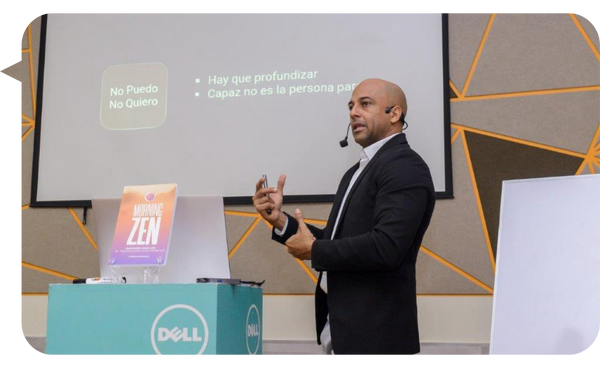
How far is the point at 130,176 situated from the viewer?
3799 mm

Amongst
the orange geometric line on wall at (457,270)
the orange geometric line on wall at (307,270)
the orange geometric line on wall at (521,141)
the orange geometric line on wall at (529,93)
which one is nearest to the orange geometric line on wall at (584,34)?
the orange geometric line on wall at (529,93)

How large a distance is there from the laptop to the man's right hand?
170 mm

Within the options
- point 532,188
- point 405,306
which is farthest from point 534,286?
point 405,306

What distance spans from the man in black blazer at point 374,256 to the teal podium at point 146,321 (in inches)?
12.3

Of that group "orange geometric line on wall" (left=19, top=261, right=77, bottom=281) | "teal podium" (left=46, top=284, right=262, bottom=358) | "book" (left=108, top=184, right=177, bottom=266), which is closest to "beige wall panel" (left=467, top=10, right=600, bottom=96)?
"book" (left=108, top=184, right=177, bottom=266)

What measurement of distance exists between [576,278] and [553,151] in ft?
3.67

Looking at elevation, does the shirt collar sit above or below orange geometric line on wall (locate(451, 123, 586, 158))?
below

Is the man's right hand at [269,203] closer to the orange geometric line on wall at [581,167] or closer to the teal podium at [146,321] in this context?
the teal podium at [146,321]

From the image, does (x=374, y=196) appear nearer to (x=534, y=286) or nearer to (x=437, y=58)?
(x=534, y=286)

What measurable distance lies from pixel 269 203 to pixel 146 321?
634 millimetres

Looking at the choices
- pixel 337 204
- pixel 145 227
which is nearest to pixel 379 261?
pixel 337 204

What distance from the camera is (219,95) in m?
3.78

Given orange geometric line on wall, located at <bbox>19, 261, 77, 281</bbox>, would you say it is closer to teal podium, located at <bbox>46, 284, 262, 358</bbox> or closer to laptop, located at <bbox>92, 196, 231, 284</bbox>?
laptop, located at <bbox>92, 196, 231, 284</bbox>

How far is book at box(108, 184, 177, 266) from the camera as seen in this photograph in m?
2.30
